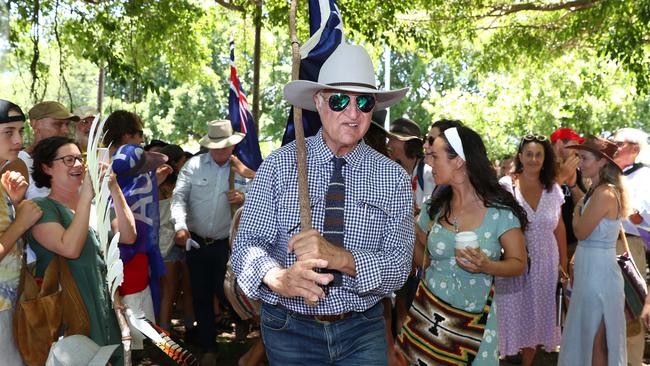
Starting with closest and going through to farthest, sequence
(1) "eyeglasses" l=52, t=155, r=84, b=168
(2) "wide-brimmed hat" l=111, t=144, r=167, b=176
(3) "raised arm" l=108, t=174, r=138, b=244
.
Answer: (1) "eyeglasses" l=52, t=155, r=84, b=168 → (3) "raised arm" l=108, t=174, r=138, b=244 → (2) "wide-brimmed hat" l=111, t=144, r=167, b=176

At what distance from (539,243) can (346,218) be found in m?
4.62

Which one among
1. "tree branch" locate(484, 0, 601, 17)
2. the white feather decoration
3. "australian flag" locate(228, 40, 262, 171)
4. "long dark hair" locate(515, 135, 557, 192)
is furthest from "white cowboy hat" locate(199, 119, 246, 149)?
"tree branch" locate(484, 0, 601, 17)

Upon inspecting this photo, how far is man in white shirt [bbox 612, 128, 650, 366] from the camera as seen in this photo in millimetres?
6441

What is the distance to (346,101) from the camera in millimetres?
3395

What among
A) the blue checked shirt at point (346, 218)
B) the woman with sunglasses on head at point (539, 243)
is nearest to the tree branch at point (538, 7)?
the woman with sunglasses on head at point (539, 243)

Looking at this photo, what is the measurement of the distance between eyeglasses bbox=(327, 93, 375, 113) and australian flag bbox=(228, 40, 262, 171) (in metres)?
4.89

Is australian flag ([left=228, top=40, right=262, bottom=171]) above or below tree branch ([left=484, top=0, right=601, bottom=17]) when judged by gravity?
below

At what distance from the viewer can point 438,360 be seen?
14.6 feet

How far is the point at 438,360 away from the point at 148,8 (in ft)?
31.7

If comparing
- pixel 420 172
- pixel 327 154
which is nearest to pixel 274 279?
pixel 327 154

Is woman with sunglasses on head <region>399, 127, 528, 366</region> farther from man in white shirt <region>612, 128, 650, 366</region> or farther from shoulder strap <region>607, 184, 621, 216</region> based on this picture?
man in white shirt <region>612, 128, 650, 366</region>

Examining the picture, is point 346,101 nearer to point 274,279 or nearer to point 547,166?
point 274,279

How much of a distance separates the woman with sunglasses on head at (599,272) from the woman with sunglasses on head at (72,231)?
11.5ft

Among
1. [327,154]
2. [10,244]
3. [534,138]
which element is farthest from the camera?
[534,138]
